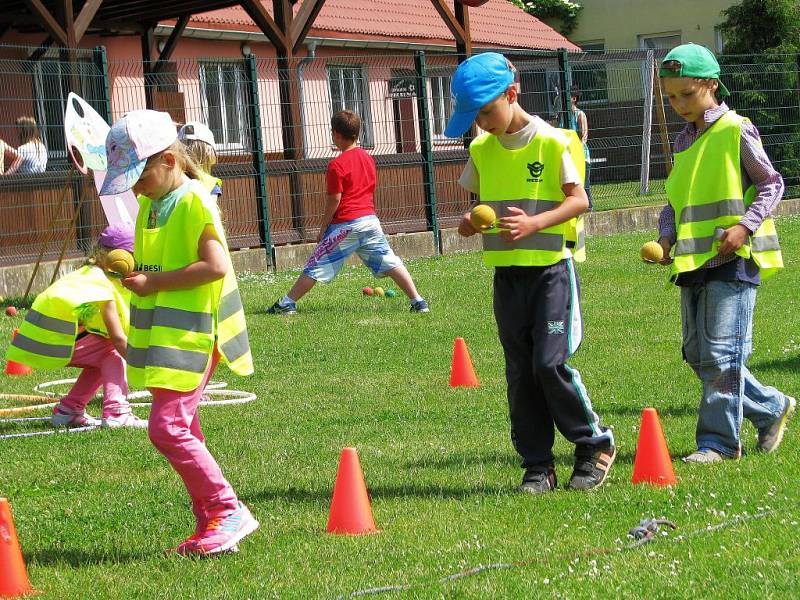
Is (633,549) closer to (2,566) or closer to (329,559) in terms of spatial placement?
(329,559)

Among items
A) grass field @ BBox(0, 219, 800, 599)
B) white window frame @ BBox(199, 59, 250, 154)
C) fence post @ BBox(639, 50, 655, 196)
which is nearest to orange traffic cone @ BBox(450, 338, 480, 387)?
grass field @ BBox(0, 219, 800, 599)

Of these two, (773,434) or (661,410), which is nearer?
(773,434)

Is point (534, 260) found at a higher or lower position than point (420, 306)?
higher

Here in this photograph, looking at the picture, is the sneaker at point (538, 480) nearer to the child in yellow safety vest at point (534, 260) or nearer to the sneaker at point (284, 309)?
the child in yellow safety vest at point (534, 260)

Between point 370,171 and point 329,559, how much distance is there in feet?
27.3

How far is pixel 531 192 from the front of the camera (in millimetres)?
5895

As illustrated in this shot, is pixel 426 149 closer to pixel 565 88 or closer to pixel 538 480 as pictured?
pixel 565 88

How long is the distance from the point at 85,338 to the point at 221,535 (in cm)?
338

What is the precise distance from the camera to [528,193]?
589cm

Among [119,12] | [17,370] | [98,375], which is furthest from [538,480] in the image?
[119,12]

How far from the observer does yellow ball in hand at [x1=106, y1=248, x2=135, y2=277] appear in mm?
5008

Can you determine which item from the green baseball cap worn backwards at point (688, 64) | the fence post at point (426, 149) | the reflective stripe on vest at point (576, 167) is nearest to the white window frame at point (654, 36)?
the fence post at point (426, 149)

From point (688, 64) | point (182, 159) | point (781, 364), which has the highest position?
point (688, 64)

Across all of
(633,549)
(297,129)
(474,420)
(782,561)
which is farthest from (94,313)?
(297,129)
